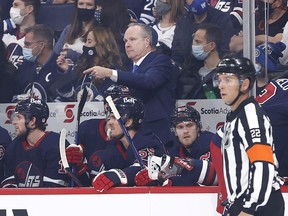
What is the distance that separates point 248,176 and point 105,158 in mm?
1519

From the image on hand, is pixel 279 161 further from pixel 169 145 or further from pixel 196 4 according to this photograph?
pixel 196 4

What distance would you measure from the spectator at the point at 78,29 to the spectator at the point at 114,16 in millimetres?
50

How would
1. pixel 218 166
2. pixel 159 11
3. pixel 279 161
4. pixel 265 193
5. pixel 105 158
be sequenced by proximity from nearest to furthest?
pixel 265 193 → pixel 218 166 → pixel 279 161 → pixel 105 158 → pixel 159 11

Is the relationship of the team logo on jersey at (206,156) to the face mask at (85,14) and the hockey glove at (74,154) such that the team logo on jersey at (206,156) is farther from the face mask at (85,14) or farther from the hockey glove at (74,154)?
the face mask at (85,14)

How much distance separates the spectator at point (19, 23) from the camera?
6945 millimetres

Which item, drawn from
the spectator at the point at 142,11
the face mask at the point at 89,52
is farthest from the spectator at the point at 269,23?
the face mask at the point at 89,52

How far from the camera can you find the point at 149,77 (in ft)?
20.6

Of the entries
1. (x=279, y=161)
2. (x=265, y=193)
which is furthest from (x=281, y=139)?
(x=265, y=193)

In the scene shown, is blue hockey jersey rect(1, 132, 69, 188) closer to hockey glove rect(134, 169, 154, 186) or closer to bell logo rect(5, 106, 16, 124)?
bell logo rect(5, 106, 16, 124)

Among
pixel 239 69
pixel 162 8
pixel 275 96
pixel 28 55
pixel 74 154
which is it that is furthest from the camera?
pixel 28 55

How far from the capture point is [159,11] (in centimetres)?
660

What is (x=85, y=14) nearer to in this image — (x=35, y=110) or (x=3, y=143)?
(x=35, y=110)

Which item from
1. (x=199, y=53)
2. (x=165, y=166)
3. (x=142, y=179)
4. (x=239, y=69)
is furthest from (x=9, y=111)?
(x=239, y=69)

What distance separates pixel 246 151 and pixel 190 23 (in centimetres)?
185
